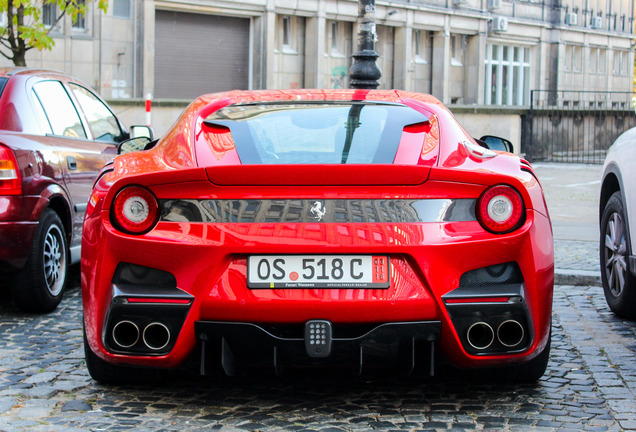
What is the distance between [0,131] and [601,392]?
3874 millimetres

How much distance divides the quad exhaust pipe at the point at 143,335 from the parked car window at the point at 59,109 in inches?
130

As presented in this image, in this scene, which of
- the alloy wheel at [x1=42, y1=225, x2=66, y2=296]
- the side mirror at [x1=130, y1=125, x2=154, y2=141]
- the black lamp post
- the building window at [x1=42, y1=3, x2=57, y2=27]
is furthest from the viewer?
the building window at [x1=42, y1=3, x2=57, y2=27]

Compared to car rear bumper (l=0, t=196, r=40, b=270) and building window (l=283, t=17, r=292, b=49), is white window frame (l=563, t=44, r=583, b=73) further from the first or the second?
car rear bumper (l=0, t=196, r=40, b=270)

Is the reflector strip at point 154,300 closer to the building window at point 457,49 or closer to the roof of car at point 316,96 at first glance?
the roof of car at point 316,96

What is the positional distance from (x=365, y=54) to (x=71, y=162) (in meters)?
6.20

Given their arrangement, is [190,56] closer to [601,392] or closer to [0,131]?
[0,131]

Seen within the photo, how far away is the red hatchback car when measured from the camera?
6.20 m

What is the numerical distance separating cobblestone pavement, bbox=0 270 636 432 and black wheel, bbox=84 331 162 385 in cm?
4

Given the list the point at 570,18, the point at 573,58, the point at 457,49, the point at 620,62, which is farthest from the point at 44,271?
the point at 620,62

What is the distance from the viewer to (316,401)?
14.3ft

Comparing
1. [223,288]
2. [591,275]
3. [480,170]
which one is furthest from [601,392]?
[591,275]

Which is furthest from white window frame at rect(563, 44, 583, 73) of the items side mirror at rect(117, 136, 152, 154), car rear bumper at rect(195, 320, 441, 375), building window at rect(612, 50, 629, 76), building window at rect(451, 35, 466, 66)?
car rear bumper at rect(195, 320, 441, 375)

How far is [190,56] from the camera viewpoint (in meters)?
32.7

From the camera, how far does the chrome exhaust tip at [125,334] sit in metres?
4.01
